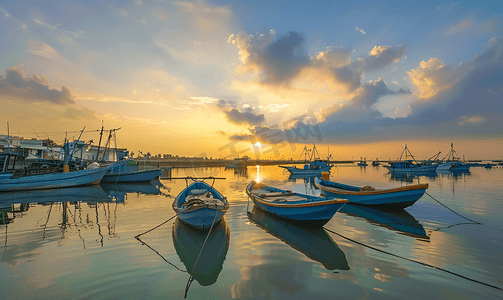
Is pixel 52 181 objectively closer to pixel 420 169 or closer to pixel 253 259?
pixel 253 259

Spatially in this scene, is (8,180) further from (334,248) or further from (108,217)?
(334,248)

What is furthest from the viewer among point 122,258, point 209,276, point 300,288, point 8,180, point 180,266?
point 8,180

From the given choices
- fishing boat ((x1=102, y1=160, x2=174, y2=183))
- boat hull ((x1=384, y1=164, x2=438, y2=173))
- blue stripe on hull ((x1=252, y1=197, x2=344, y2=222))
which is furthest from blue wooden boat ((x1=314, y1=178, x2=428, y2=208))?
Answer: boat hull ((x1=384, y1=164, x2=438, y2=173))

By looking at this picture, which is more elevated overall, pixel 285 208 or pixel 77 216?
pixel 285 208

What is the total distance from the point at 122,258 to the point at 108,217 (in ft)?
26.5

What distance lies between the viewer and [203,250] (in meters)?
9.38

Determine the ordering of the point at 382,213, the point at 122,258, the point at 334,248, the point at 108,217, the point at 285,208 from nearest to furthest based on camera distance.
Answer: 1. the point at 122,258
2. the point at 334,248
3. the point at 285,208
4. the point at 108,217
5. the point at 382,213

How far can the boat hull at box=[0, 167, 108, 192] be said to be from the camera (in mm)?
26094

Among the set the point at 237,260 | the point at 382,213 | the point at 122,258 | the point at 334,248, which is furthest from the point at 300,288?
the point at 382,213

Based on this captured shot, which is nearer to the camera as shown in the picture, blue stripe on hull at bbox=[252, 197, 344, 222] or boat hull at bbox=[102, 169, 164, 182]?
blue stripe on hull at bbox=[252, 197, 344, 222]

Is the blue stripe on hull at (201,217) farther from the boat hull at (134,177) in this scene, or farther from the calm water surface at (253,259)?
the boat hull at (134,177)

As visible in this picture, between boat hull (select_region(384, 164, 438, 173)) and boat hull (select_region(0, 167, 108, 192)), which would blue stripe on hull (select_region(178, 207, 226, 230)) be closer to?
boat hull (select_region(0, 167, 108, 192))

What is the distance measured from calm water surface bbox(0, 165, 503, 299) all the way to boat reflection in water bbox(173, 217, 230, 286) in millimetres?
46

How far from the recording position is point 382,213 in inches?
667
